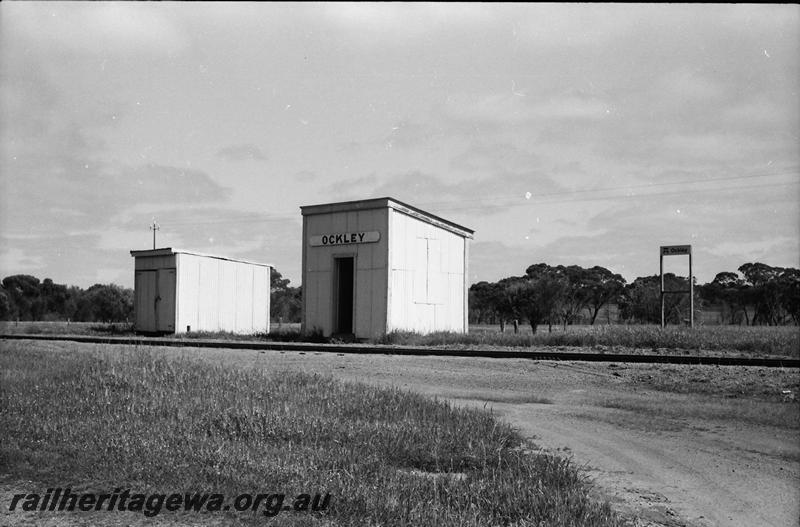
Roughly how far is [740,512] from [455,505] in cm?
215

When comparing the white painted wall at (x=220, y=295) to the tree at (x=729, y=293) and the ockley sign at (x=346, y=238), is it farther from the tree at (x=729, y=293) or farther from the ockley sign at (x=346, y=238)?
the tree at (x=729, y=293)

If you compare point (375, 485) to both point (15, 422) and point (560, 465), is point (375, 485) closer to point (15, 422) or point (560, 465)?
point (560, 465)

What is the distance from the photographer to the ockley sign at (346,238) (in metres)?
21.5

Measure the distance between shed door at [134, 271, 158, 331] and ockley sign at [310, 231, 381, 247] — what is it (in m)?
8.47

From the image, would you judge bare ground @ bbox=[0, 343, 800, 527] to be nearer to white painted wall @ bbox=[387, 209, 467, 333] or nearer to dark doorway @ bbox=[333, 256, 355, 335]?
white painted wall @ bbox=[387, 209, 467, 333]

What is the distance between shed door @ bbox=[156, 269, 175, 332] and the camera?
26.5 meters

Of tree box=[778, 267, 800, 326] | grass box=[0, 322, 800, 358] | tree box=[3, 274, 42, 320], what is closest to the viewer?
grass box=[0, 322, 800, 358]

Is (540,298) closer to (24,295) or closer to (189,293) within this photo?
(189,293)

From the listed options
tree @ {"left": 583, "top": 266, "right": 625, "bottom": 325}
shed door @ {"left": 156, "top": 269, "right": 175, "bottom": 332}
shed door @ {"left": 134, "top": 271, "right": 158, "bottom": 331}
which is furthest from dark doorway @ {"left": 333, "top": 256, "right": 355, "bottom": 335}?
tree @ {"left": 583, "top": 266, "right": 625, "bottom": 325}

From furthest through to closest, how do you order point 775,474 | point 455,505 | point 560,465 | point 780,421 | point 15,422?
point 780,421 → point 15,422 → point 775,474 → point 560,465 → point 455,505

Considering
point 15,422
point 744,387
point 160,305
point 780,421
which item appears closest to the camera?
point 15,422

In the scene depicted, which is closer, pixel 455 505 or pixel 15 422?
pixel 455 505

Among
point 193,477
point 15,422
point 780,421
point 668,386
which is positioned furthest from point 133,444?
point 668,386

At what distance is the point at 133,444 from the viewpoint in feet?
18.4
